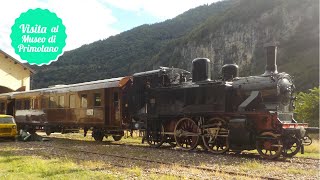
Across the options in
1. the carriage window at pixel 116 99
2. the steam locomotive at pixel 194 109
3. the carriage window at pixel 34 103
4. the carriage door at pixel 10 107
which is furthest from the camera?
the carriage door at pixel 10 107

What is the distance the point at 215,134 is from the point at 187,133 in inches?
53.5

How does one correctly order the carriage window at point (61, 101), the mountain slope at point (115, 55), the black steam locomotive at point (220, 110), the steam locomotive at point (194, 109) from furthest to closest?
the mountain slope at point (115, 55)
the carriage window at point (61, 101)
the steam locomotive at point (194, 109)
the black steam locomotive at point (220, 110)

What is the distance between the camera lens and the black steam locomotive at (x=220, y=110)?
12445mm

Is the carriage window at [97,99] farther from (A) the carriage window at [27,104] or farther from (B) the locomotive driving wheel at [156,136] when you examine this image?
(A) the carriage window at [27,104]

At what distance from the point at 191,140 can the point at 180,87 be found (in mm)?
2227

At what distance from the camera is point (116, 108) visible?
17734 millimetres

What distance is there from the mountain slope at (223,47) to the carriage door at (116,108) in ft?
207

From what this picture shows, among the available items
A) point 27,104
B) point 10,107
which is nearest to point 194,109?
Result: point 27,104

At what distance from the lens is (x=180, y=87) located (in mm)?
15141

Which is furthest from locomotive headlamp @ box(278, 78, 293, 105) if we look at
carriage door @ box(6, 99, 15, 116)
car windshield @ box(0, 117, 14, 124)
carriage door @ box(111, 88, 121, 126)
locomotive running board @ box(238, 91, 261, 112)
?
carriage door @ box(6, 99, 15, 116)

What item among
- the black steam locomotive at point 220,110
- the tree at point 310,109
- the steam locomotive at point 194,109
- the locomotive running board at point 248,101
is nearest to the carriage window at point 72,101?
the steam locomotive at point 194,109

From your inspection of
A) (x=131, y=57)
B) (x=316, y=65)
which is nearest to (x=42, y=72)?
(x=131, y=57)

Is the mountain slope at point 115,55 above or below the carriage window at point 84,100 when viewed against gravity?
above

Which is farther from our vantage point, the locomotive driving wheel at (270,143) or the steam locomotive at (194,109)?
the steam locomotive at (194,109)
